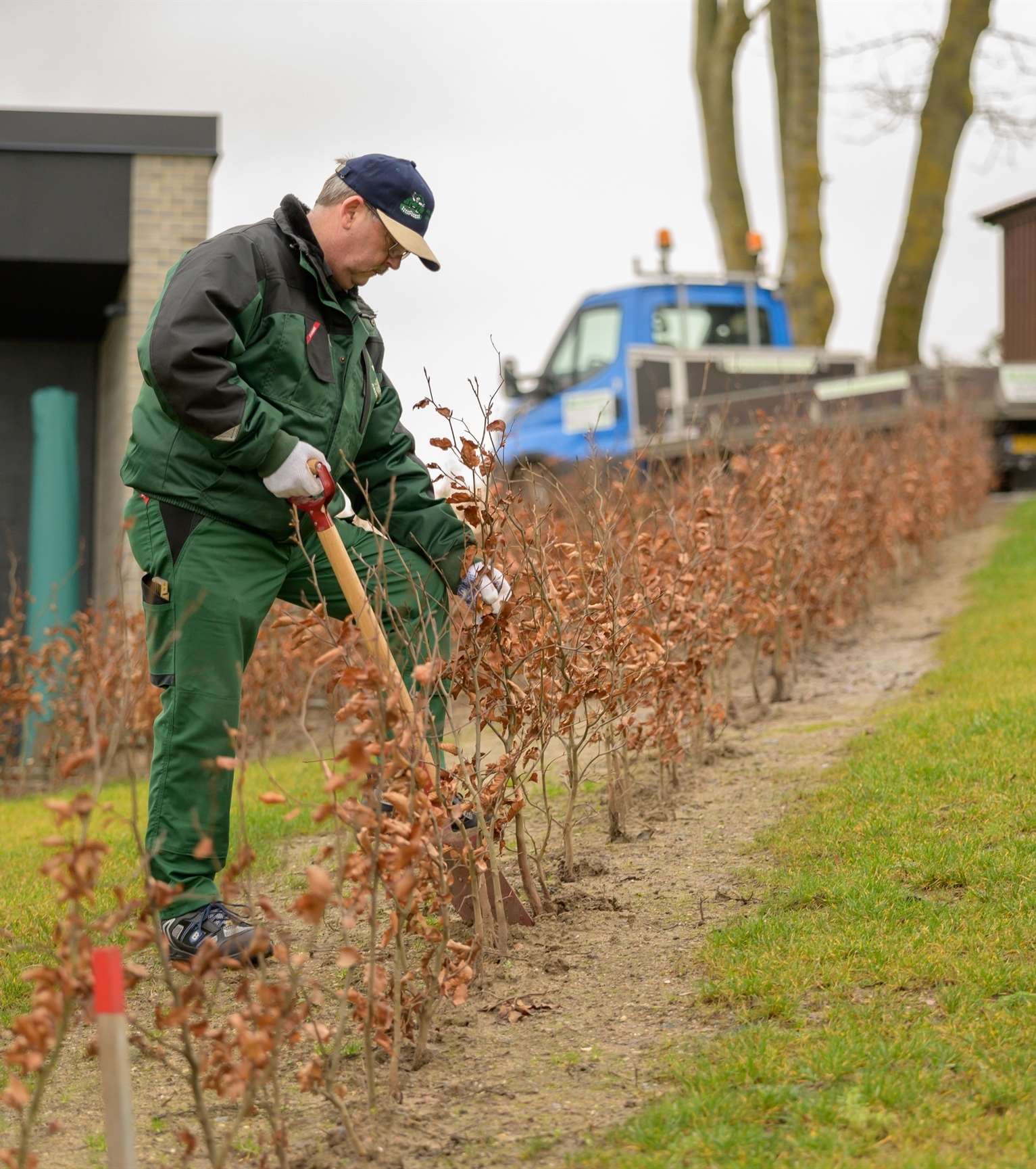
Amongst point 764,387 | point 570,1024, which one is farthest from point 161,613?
point 764,387

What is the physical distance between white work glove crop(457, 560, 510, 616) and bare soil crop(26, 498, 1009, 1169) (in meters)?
0.90

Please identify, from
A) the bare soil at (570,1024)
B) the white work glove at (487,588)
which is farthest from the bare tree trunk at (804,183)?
the white work glove at (487,588)

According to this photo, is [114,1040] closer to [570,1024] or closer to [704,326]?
[570,1024]

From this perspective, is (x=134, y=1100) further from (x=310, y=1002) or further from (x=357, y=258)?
(x=357, y=258)

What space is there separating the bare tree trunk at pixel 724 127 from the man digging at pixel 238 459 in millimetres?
16889

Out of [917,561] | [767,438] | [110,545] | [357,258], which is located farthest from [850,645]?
[357,258]

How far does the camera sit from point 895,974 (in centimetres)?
342

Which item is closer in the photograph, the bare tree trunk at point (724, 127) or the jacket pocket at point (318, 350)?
the jacket pocket at point (318, 350)

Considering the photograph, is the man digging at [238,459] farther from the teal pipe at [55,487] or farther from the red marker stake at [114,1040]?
the teal pipe at [55,487]

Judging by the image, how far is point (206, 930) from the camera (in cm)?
377

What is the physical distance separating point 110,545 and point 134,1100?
7.42 m

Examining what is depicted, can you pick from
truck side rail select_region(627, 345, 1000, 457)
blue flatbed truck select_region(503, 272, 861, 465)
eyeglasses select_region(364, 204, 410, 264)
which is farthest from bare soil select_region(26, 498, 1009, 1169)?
blue flatbed truck select_region(503, 272, 861, 465)

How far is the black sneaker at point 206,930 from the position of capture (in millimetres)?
3713

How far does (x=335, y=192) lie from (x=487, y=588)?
3.78 feet
